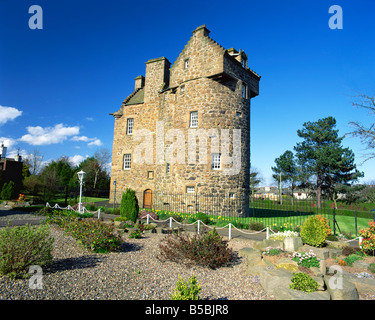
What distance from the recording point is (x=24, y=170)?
38875 millimetres

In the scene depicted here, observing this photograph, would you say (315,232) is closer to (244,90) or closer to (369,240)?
(369,240)

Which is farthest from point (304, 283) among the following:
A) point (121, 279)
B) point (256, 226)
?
point (256, 226)

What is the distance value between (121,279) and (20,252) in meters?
2.41

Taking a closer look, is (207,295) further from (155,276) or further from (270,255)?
(270,255)

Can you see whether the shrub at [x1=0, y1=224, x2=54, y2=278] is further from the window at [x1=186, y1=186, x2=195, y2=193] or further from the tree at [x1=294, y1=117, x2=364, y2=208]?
the tree at [x1=294, y1=117, x2=364, y2=208]

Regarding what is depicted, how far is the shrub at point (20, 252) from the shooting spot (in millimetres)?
5281

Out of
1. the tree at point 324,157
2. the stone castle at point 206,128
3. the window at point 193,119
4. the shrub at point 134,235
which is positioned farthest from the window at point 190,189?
the tree at point 324,157

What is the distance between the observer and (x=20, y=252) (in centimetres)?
555

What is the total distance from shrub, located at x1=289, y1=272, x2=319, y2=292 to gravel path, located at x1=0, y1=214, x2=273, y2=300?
667 mm

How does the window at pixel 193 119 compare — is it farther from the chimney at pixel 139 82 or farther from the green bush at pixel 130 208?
the chimney at pixel 139 82

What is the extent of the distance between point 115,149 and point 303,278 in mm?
25058

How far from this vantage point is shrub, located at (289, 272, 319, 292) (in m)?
5.14

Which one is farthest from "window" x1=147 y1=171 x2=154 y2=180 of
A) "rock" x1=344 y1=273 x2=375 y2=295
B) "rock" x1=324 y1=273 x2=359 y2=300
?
"rock" x1=324 y1=273 x2=359 y2=300

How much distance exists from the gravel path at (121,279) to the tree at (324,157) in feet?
113
